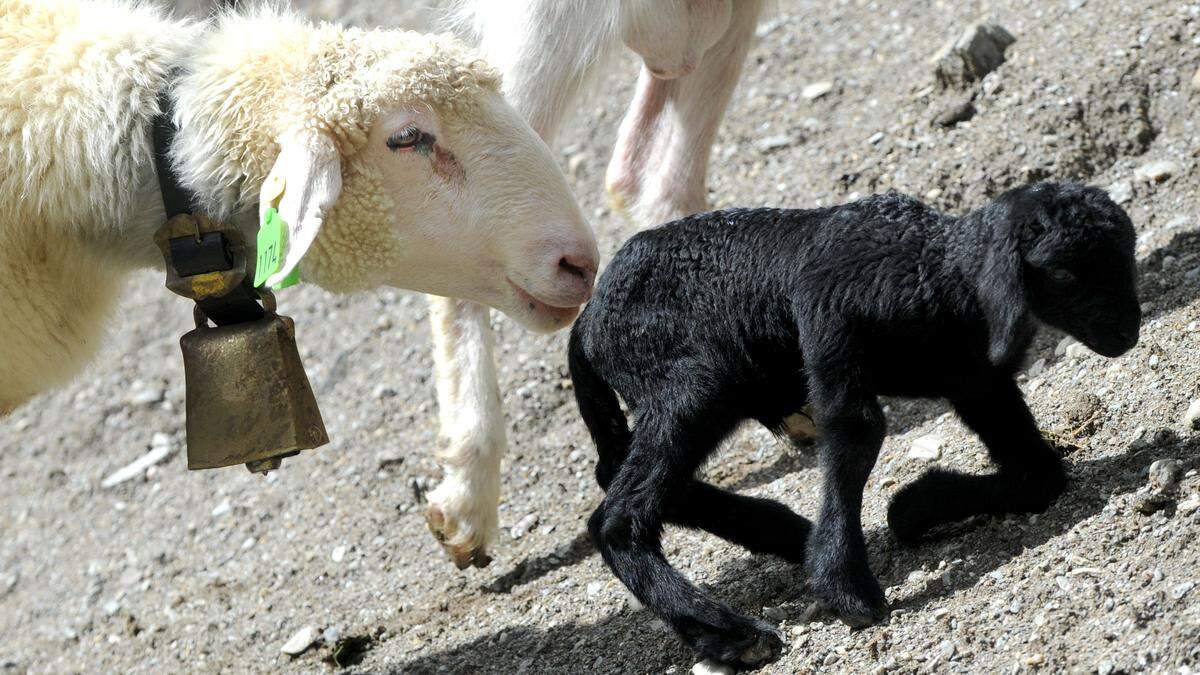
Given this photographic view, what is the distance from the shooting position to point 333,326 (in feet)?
22.8

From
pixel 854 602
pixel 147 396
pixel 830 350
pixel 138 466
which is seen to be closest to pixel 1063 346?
pixel 830 350

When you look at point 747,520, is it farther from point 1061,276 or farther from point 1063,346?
point 1063,346

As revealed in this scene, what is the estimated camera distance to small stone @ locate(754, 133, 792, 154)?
655 cm

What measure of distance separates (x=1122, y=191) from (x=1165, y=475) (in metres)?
Answer: 2.07

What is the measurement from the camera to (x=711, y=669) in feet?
10.6

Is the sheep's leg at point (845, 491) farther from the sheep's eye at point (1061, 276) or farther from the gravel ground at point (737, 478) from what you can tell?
the sheep's eye at point (1061, 276)

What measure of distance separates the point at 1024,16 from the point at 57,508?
520cm

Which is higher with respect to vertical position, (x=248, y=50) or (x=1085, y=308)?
(x=248, y=50)

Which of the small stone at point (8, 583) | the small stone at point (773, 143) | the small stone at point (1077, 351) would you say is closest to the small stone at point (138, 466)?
the small stone at point (8, 583)

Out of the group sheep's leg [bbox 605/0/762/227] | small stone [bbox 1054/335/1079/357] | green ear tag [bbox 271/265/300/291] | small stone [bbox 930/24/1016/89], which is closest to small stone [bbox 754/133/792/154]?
small stone [bbox 930/24/1016/89]

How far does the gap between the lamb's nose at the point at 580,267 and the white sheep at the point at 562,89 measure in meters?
1.02

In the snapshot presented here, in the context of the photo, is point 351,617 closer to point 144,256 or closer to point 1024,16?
point 144,256

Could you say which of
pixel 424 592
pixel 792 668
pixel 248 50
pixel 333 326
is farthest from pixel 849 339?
pixel 333 326

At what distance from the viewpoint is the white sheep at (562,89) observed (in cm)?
438
